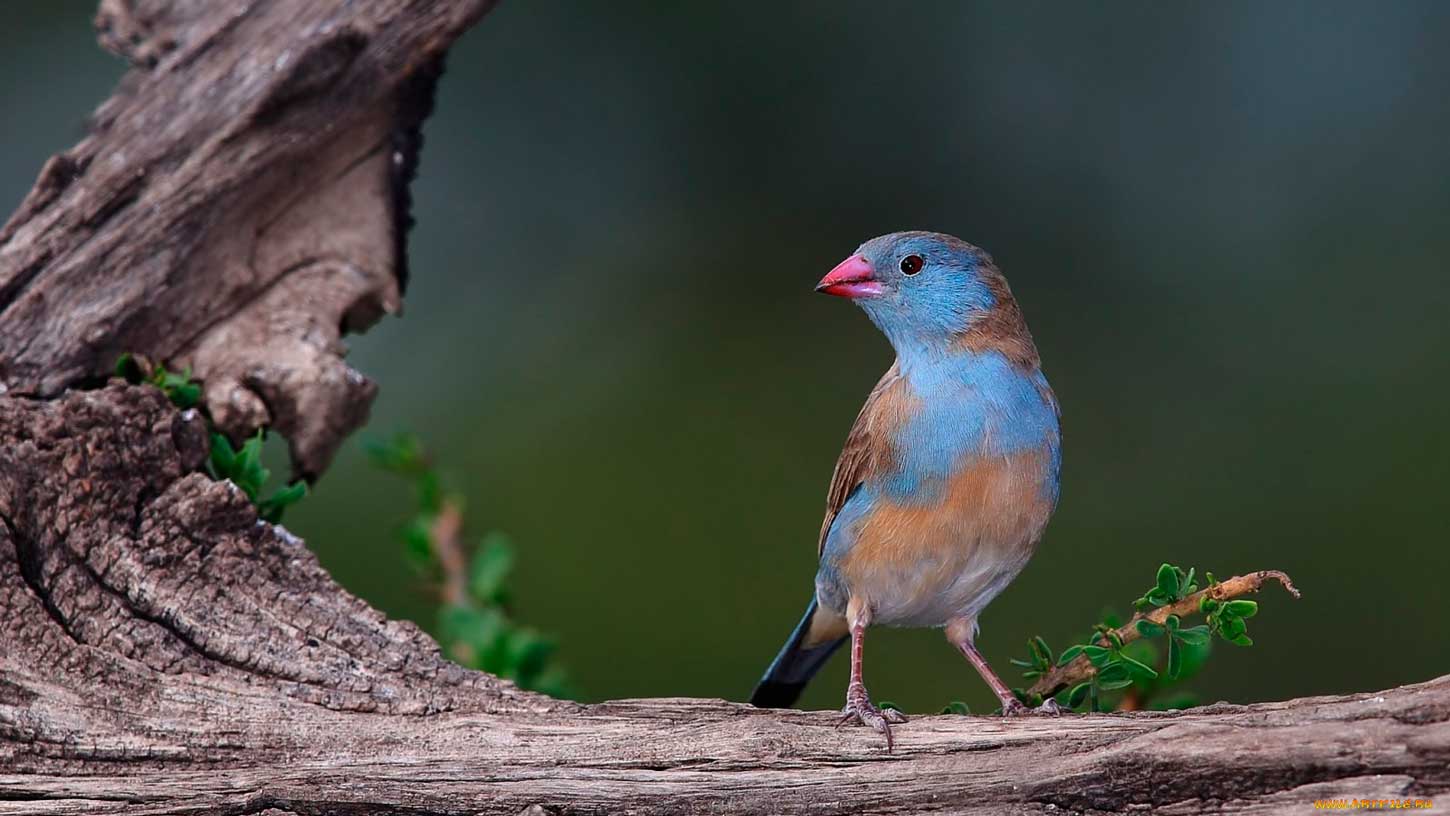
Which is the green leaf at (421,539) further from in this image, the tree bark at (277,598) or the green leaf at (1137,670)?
the green leaf at (1137,670)

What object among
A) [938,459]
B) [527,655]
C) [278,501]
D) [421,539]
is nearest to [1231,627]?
[938,459]

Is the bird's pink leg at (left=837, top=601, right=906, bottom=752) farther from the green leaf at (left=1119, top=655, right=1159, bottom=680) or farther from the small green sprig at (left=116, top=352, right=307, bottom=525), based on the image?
the small green sprig at (left=116, top=352, right=307, bottom=525)

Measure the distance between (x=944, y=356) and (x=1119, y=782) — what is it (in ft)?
4.49

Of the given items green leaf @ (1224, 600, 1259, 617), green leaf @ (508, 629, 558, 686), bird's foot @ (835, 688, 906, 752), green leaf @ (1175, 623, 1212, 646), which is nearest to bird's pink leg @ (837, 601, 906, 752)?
bird's foot @ (835, 688, 906, 752)

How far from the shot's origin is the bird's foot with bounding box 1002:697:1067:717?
3.28m

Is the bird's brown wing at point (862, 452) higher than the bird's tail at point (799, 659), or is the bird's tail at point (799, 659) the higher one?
the bird's brown wing at point (862, 452)

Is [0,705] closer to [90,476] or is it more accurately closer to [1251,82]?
A: [90,476]

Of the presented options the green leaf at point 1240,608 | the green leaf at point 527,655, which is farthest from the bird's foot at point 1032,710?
the green leaf at point 527,655

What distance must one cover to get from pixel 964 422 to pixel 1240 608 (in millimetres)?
947

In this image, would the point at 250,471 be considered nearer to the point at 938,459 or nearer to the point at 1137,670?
the point at 938,459

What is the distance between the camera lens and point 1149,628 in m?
3.09

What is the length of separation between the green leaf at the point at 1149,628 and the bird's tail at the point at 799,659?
3.95 feet

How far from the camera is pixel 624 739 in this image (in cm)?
317

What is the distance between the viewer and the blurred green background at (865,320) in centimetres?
608
